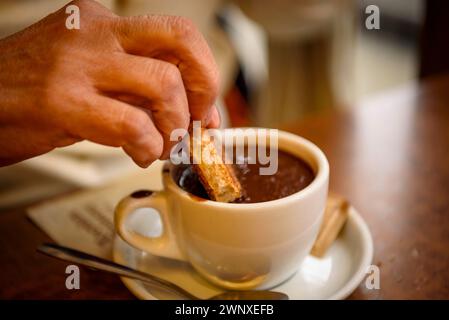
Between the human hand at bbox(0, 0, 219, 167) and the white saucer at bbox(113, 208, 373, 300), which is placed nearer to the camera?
the human hand at bbox(0, 0, 219, 167)

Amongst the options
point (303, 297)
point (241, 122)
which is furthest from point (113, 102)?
point (241, 122)

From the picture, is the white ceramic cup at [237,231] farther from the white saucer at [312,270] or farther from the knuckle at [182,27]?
the knuckle at [182,27]

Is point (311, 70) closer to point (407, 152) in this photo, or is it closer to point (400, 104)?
point (400, 104)

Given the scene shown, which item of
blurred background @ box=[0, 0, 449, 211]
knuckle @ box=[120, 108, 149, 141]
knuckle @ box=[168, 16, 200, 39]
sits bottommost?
blurred background @ box=[0, 0, 449, 211]

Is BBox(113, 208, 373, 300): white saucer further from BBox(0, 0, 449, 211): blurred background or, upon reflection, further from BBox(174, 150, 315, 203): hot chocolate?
BBox(0, 0, 449, 211): blurred background

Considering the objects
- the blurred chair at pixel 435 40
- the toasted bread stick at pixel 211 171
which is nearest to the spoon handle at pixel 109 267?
the toasted bread stick at pixel 211 171

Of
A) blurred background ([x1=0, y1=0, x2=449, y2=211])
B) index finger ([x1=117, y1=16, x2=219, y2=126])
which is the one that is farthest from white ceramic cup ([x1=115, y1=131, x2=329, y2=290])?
blurred background ([x1=0, y1=0, x2=449, y2=211])
